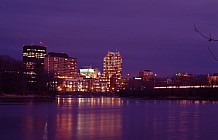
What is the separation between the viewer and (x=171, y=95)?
185750mm

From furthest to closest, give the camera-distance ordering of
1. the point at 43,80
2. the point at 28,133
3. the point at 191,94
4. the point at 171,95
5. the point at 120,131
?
the point at 171,95 → the point at 191,94 → the point at 43,80 → the point at 120,131 → the point at 28,133

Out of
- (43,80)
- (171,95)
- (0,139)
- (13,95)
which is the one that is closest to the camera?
(0,139)

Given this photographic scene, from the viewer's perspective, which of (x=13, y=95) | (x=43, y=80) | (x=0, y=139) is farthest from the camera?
(x=43, y=80)

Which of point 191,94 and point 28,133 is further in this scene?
point 191,94

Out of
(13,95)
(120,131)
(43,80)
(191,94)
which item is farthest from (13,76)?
(120,131)

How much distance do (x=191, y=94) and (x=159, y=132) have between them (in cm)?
14932

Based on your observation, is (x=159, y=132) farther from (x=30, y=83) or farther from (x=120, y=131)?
(x=30, y=83)

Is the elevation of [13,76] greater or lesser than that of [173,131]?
greater

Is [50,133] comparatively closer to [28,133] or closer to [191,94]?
[28,133]

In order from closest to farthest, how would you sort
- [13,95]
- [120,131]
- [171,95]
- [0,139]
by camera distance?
[0,139] → [120,131] → [13,95] → [171,95]

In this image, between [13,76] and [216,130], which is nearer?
[216,130]

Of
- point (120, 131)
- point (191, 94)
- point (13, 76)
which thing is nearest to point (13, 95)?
point (13, 76)

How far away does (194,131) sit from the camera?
2741 cm

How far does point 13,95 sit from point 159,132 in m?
95.8
